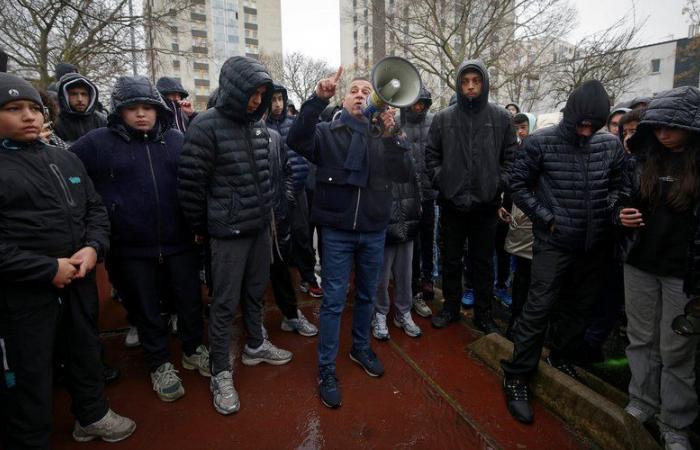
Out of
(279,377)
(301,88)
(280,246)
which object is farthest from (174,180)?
(301,88)

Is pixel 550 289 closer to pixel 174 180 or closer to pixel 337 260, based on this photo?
pixel 337 260

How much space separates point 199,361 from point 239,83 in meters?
2.08

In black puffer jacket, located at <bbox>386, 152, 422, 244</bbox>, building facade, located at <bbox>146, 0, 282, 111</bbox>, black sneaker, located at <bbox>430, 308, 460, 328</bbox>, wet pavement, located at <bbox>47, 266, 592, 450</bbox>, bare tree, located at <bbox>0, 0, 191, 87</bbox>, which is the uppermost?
building facade, located at <bbox>146, 0, 282, 111</bbox>

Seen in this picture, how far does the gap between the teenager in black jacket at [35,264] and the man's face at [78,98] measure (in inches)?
79.9

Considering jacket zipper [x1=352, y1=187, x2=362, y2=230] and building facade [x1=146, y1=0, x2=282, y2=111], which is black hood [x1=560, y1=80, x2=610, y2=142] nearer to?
jacket zipper [x1=352, y1=187, x2=362, y2=230]

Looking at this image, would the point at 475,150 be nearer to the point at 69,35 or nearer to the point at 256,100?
the point at 256,100

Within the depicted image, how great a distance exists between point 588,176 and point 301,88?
110ft

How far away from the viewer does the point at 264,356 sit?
3152 millimetres

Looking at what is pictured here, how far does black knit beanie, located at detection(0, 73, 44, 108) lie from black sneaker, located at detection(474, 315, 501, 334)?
3634 millimetres

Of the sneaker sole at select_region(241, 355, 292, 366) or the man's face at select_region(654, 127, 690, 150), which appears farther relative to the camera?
the sneaker sole at select_region(241, 355, 292, 366)

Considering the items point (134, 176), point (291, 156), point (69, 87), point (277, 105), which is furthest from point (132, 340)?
point (277, 105)

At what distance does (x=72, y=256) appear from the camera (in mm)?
2137

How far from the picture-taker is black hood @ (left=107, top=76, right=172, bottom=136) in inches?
98.7

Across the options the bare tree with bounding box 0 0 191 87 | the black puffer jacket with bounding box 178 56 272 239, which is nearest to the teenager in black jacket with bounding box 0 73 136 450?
the black puffer jacket with bounding box 178 56 272 239
